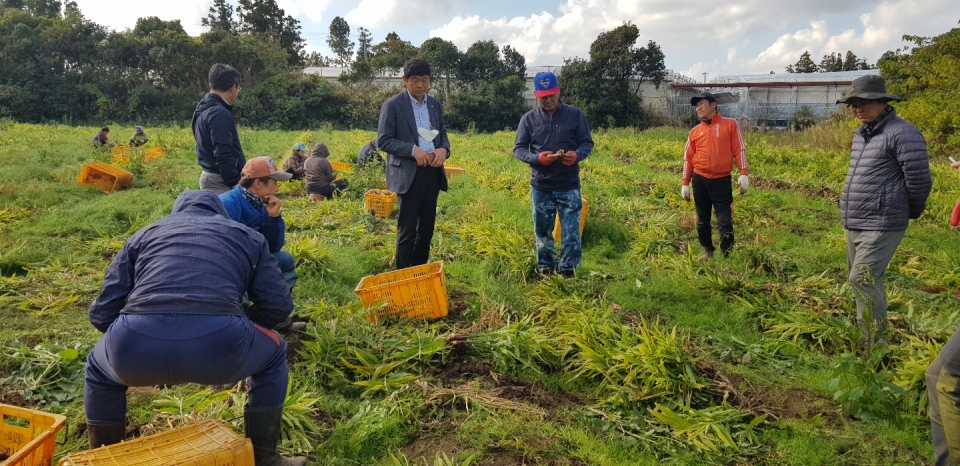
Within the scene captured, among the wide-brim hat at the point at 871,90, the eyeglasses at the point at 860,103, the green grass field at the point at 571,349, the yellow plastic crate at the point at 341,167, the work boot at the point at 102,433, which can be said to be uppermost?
the wide-brim hat at the point at 871,90

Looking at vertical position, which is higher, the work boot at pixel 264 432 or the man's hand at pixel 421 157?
the man's hand at pixel 421 157

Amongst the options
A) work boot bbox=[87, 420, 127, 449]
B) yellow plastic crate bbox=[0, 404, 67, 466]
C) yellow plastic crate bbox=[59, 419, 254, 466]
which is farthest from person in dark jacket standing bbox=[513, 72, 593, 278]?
yellow plastic crate bbox=[0, 404, 67, 466]

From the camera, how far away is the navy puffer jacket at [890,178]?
12.0 ft

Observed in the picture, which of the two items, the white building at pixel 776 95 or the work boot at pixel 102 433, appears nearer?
the work boot at pixel 102 433

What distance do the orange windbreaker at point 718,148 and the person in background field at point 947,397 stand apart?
3.74m

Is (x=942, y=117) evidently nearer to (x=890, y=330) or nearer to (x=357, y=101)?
(x=890, y=330)

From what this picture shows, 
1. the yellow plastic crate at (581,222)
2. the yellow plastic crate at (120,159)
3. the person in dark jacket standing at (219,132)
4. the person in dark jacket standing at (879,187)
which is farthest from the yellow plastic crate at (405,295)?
the yellow plastic crate at (120,159)

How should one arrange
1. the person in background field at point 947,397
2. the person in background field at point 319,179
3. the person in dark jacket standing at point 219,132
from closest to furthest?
the person in background field at point 947,397 → the person in dark jacket standing at point 219,132 → the person in background field at point 319,179

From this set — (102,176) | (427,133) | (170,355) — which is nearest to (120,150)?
(102,176)

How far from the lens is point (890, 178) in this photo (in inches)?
148

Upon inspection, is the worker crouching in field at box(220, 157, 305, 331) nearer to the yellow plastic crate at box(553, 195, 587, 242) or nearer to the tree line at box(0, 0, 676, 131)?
the yellow plastic crate at box(553, 195, 587, 242)

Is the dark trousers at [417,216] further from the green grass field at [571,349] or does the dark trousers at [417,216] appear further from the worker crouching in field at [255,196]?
the worker crouching in field at [255,196]

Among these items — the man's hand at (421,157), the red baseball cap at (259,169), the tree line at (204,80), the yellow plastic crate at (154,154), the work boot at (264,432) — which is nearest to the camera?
the work boot at (264,432)

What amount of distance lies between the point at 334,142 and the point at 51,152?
9.65 m
